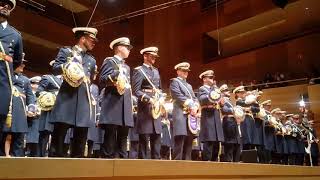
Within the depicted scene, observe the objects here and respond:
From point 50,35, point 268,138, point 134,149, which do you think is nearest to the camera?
point 134,149

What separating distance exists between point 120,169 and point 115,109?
1.27 metres

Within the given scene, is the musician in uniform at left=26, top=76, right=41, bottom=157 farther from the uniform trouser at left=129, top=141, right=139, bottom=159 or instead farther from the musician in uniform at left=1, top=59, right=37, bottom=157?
the uniform trouser at left=129, top=141, right=139, bottom=159

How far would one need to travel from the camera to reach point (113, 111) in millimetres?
4098

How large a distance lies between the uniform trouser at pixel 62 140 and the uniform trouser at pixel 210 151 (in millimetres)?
2317

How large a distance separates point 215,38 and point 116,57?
9.84 meters

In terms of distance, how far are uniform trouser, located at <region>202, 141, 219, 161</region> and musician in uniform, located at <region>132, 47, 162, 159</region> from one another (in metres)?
1.10

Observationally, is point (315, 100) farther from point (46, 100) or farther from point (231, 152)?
point (46, 100)

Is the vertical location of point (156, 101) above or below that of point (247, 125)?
above

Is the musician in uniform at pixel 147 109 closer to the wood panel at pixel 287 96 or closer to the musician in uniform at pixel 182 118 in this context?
the musician in uniform at pixel 182 118

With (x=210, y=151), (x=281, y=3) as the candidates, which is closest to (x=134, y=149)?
(x=210, y=151)

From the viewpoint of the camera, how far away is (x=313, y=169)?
611 cm

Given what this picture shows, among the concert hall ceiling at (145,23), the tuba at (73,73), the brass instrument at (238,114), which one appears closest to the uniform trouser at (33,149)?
the tuba at (73,73)

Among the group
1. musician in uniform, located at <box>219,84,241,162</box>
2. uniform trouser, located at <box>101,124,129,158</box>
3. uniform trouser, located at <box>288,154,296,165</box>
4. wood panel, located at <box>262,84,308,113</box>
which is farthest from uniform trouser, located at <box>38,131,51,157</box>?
wood panel, located at <box>262,84,308,113</box>

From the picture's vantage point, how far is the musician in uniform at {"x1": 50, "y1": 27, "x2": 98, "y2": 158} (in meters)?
3.63
